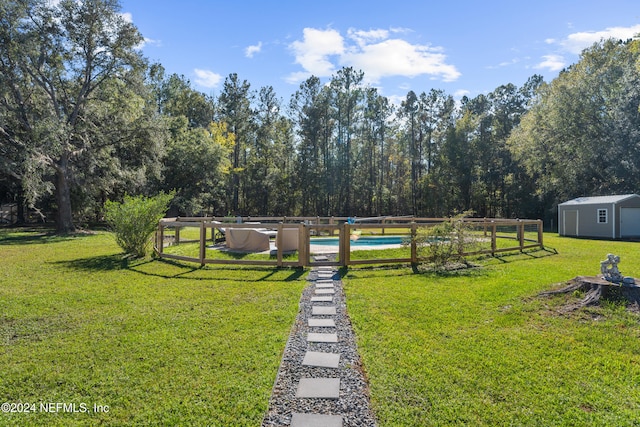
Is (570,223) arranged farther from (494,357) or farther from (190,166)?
(190,166)

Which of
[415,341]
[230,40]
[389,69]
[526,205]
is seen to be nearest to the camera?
[415,341]

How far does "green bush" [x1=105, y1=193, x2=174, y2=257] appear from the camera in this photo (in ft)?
28.8

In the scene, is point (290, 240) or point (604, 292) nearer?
point (604, 292)

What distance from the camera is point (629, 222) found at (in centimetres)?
1588

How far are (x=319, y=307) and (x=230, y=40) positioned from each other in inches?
472

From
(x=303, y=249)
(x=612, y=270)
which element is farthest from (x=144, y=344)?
(x=612, y=270)

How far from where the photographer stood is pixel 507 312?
14.8ft

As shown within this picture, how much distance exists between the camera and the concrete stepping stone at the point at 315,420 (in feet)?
7.40

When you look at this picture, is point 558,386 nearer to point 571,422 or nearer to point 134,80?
point 571,422

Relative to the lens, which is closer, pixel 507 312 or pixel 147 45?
pixel 507 312

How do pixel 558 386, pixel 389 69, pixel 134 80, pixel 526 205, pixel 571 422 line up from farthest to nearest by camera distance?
pixel 526 205
pixel 389 69
pixel 134 80
pixel 558 386
pixel 571 422

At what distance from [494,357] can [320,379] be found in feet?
5.27

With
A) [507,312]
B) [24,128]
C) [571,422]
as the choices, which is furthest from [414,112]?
[571,422]

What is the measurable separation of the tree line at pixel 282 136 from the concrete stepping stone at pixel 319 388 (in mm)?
15715
